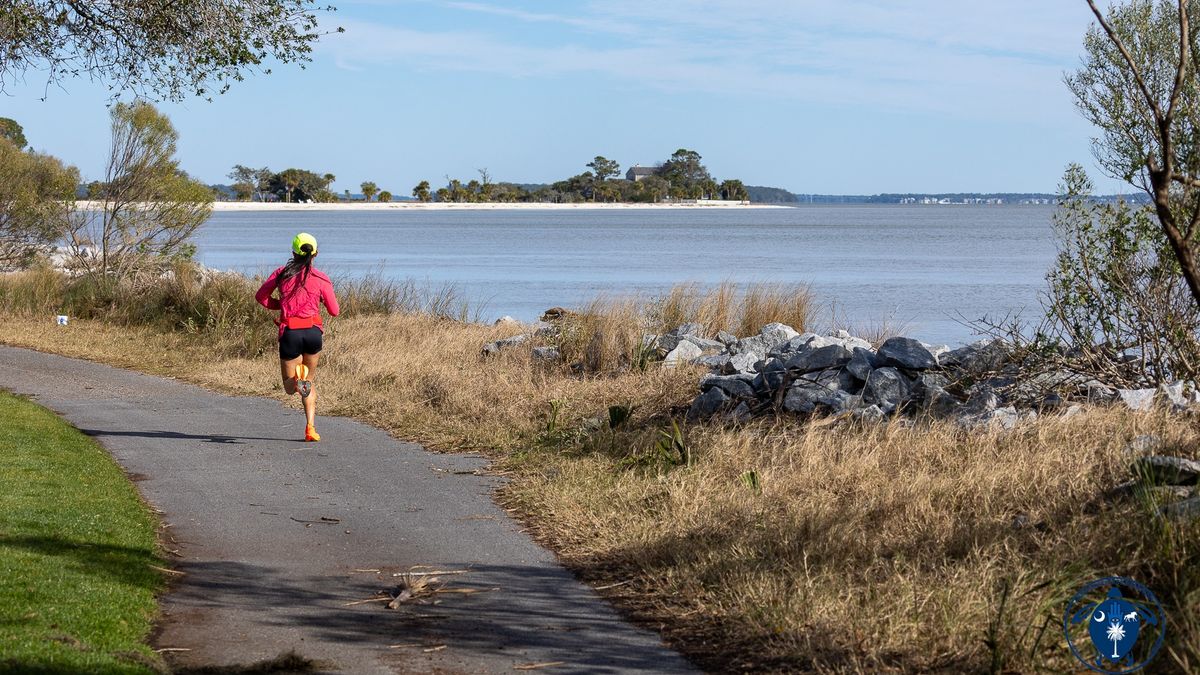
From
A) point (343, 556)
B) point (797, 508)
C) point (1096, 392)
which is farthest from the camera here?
point (1096, 392)

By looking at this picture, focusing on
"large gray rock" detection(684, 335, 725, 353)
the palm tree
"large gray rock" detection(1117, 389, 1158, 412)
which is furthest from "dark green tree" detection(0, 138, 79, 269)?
the palm tree

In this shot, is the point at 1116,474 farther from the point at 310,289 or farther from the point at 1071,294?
the point at 310,289

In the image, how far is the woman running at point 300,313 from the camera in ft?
36.3

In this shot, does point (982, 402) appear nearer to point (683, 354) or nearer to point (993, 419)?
point (993, 419)

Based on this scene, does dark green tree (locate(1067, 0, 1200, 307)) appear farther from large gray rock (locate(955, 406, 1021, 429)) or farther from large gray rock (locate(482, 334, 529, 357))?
large gray rock (locate(482, 334, 529, 357))

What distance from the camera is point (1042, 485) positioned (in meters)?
7.53

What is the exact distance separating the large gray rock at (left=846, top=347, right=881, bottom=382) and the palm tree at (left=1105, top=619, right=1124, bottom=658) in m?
6.39

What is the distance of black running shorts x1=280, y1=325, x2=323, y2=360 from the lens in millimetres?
11156

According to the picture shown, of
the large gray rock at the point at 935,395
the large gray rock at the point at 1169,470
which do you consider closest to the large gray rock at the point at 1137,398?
the large gray rock at the point at 935,395

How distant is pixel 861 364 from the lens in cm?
1161

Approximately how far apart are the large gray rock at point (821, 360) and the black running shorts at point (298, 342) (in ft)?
14.6

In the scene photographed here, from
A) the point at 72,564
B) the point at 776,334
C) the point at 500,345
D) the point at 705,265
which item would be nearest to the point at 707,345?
the point at 776,334

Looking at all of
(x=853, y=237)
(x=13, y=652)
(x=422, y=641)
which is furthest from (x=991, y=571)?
(x=853, y=237)

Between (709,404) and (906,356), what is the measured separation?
6.17 ft
